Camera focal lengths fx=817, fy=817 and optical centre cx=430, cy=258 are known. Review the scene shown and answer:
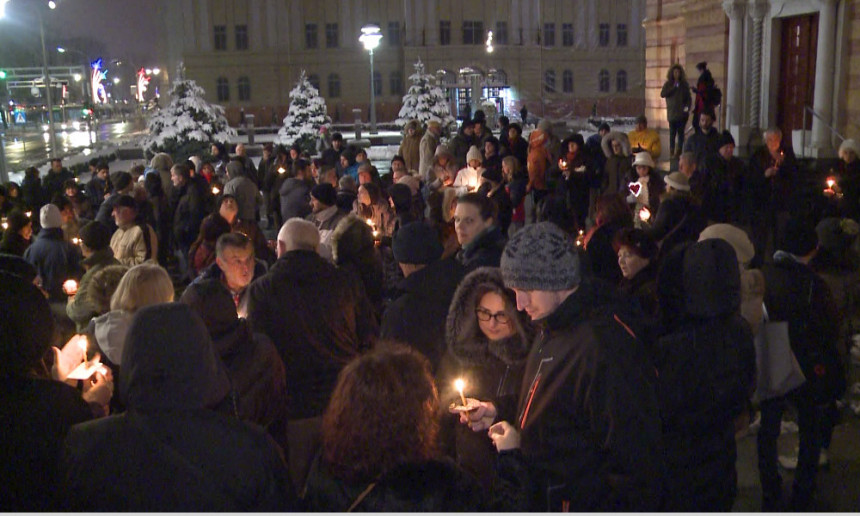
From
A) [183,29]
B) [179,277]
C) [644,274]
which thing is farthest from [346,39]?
[644,274]

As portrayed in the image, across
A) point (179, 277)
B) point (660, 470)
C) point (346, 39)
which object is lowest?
point (179, 277)

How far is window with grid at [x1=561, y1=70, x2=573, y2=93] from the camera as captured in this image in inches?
2608

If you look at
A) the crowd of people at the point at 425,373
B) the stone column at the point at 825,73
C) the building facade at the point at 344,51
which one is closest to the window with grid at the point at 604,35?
the building facade at the point at 344,51

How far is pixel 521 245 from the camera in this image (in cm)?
324

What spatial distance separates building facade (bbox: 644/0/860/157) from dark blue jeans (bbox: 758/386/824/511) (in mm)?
11313

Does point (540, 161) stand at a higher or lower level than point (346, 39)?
lower

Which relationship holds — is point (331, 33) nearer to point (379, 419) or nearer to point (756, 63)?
point (756, 63)

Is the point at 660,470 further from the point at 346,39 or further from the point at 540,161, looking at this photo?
the point at 346,39

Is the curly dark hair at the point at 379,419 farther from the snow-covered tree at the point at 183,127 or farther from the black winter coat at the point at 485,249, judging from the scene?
the snow-covered tree at the point at 183,127

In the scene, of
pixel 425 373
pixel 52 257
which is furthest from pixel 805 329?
pixel 52 257

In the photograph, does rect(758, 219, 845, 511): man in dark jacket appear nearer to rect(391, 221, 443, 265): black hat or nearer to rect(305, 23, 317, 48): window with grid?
rect(391, 221, 443, 265): black hat

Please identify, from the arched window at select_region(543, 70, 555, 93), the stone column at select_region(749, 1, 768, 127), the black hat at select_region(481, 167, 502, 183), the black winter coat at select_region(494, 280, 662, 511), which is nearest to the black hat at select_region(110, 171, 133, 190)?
the black hat at select_region(481, 167, 502, 183)

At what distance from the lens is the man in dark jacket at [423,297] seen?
4590 millimetres

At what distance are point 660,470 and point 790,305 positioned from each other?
7.77 ft
